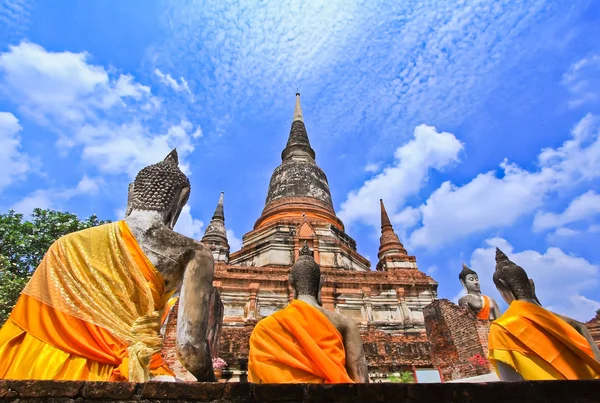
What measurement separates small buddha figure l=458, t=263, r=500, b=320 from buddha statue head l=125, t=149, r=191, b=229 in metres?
7.94

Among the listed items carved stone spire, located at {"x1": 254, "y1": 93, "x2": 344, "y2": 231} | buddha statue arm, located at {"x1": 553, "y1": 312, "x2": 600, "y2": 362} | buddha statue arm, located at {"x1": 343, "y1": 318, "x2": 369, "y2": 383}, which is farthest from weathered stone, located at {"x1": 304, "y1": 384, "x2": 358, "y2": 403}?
carved stone spire, located at {"x1": 254, "y1": 93, "x2": 344, "y2": 231}

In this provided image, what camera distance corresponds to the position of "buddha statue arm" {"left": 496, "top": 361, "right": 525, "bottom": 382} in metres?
4.11

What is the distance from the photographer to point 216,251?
21312mm

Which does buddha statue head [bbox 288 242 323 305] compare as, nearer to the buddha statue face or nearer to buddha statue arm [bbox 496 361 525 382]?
buddha statue arm [bbox 496 361 525 382]

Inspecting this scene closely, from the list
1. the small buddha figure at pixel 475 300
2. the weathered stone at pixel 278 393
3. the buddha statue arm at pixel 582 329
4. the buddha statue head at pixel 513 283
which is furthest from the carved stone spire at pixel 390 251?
the weathered stone at pixel 278 393

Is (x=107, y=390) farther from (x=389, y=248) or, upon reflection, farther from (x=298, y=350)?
(x=389, y=248)

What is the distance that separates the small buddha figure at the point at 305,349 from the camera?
3.71 m

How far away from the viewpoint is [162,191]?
3689 millimetres

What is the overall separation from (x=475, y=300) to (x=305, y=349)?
31.2 feet

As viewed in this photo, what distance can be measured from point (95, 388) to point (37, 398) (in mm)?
245

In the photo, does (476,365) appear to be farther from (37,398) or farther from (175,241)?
(37,398)

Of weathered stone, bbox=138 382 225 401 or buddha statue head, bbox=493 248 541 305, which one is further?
buddha statue head, bbox=493 248 541 305

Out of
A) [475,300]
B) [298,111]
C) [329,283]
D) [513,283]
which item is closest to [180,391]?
[513,283]

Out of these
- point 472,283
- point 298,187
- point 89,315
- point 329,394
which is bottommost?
point 329,394
